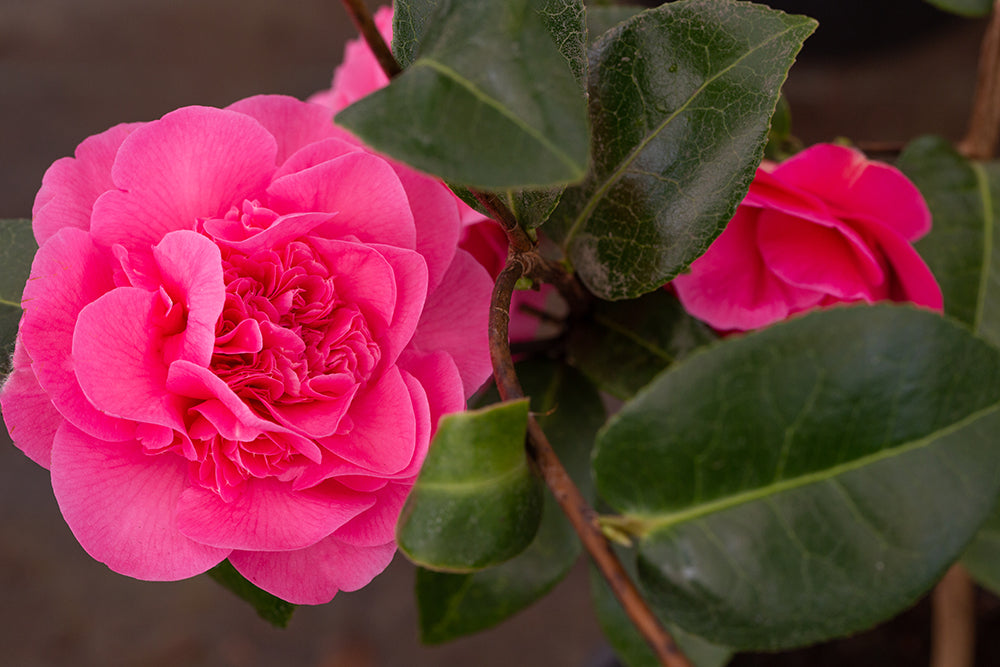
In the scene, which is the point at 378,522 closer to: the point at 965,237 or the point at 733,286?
the point at 733,286

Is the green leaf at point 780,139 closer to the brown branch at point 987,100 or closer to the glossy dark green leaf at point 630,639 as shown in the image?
the brown branch at point 987,100

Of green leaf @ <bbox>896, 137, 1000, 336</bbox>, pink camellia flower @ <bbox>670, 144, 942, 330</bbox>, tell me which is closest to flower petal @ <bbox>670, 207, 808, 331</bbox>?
pink camellia flower @ <bbox>670, 144, 942, 330</bbox>

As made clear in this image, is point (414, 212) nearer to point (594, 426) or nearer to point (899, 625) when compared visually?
point (594, 426)

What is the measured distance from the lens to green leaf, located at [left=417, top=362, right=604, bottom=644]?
0.50 m

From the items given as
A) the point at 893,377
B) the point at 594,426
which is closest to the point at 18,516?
the point at 594,426

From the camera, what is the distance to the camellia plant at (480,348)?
10.7 inches

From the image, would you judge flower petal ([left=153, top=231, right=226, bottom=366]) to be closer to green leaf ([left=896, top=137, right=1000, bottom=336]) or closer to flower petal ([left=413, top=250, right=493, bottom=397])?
flower petal ([left=413, top=250, right=493, bottom=397])

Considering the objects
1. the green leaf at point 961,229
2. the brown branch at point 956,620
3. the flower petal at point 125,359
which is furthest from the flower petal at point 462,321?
the brown branch at point 956,620

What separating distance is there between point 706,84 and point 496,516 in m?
0.20

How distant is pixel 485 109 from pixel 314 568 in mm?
199

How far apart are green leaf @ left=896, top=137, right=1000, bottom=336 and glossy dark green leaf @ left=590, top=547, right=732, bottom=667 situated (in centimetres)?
27

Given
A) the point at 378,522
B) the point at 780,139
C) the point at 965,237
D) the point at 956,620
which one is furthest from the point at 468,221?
the point at 956,620

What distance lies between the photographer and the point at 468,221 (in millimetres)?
392

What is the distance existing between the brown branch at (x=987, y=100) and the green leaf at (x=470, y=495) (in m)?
0.51
